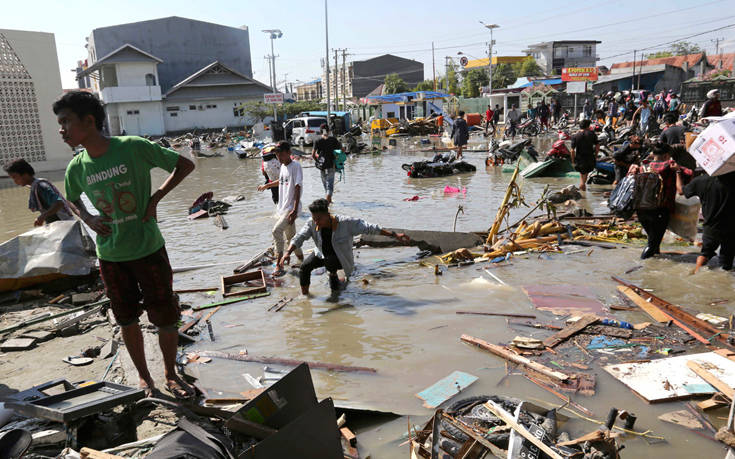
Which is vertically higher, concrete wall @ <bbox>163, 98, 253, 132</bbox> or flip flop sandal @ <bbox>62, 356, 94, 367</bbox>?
concrete wall @ <bbox>163, 98, 253, 132</bbox>

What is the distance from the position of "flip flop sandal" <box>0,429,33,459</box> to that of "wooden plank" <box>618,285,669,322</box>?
5.26 meters

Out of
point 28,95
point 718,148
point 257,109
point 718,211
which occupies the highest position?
point 257,109

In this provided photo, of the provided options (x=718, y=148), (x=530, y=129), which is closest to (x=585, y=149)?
(x=718, y=148)

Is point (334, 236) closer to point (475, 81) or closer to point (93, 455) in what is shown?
point (93, 455)

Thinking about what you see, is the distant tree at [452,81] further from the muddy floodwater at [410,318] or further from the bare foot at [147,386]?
the bare foot at [147,386]

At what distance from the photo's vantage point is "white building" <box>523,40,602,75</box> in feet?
257

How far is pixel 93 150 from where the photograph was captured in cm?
337

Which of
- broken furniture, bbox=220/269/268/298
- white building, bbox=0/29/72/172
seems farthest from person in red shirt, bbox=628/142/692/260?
white building, bbox=0/29/72/172

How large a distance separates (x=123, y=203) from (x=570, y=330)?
4.04 metres

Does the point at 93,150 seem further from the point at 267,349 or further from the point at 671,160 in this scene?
the point at 671,160

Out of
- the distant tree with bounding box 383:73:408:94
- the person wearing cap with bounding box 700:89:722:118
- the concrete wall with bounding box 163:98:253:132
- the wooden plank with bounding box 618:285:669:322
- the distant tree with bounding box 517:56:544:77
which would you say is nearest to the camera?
the wooden plank with bounding box 618:285:669:322

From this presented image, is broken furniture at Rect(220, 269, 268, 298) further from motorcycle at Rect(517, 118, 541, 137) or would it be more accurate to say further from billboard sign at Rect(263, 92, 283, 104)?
billboard sign at Rect(263, 92, 283, 104)

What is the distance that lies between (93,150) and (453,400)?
3136 mm

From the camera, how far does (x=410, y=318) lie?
568 cm
